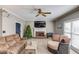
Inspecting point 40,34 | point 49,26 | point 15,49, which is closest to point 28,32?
point 40,34

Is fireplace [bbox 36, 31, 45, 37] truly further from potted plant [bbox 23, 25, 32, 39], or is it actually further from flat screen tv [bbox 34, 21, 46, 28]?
potted plant [bbox 23, 25, 32, 39]

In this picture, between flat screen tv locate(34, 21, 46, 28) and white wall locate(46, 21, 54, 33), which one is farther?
white wall locate(46, 21, 54, 33)

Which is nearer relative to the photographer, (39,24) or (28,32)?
(28,32)

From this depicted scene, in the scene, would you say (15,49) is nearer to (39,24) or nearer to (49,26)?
(39,24)

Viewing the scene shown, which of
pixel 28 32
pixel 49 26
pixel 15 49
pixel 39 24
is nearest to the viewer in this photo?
pixel 15 49

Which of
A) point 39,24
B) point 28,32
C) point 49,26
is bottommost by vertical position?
point 28,32

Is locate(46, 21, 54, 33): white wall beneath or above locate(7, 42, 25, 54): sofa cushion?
above

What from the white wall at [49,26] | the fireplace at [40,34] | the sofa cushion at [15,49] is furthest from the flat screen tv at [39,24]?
the sofa cushion at [15,49]

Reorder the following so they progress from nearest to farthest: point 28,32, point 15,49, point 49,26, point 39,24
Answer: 1. point 15,49
2. point 28,32
3. point 39,24
4. point 49,26

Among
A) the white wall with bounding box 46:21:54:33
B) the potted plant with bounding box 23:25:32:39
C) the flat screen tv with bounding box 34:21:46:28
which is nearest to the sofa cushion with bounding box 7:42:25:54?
the potted plant with bounding box 23:25:32:39

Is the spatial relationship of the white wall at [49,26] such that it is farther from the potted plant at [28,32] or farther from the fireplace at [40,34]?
the potted plant at [28,32]
